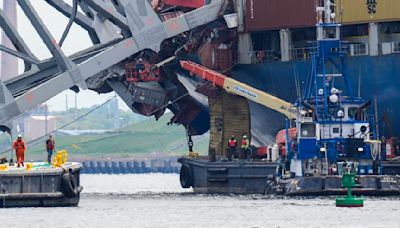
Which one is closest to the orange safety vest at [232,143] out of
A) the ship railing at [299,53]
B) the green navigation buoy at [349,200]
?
the ship railing at [299,53]

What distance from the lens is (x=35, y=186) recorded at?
229 feet

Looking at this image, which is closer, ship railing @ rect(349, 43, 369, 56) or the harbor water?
the harbor water

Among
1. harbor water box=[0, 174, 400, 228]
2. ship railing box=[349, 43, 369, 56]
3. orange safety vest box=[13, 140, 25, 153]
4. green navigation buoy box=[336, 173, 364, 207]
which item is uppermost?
ship railing box=[349, 43, 369, 56]

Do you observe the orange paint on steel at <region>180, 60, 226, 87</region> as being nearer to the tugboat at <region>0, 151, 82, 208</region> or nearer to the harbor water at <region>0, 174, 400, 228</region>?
the harbor water at <region>0, 174, 400, 228</region>

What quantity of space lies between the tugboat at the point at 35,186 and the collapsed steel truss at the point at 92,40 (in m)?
15.5

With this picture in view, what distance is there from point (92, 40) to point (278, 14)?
11952 mm

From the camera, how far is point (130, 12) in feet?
308

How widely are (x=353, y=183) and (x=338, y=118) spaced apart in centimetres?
791

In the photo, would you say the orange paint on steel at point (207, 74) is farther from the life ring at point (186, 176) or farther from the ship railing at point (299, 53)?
the life ring at point (186, 176)

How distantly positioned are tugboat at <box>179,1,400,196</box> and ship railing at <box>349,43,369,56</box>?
162 inches

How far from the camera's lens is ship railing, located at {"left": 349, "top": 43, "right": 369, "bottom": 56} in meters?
95.2

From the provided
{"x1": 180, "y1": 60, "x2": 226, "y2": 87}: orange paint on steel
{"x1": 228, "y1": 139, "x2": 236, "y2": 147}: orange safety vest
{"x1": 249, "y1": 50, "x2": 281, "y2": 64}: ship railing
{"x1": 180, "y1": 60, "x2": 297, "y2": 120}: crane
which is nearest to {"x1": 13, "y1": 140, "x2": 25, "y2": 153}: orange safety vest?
{"x1": 180, "y1": 60, "x2": 297, "y2": 120}: crane

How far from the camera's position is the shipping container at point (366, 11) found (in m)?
92.2

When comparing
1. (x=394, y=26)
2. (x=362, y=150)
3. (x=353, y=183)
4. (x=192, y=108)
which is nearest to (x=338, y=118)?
(x=362, y=150)
